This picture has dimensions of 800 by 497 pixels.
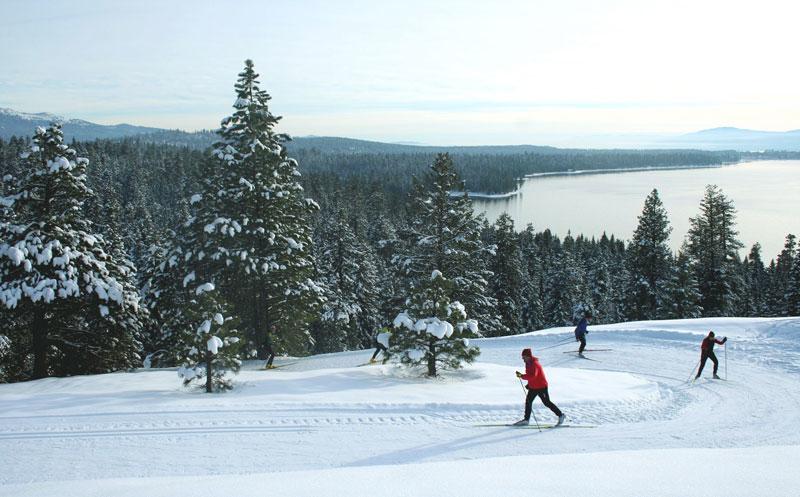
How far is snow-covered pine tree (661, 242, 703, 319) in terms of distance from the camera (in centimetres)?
4056

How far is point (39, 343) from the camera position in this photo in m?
17.9

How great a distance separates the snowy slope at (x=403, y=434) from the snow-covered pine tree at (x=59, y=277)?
3320 mm

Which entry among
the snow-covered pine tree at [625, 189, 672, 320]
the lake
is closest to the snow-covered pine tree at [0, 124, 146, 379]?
the snow-covered pine tree at [625, 189, 672, 320]

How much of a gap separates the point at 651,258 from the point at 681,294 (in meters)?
3.42

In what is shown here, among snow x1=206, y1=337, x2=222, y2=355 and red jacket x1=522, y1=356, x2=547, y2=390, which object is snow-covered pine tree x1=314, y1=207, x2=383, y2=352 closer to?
snow x1=206, y1=337, x2=222, y2=355

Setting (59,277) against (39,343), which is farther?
(39,343)

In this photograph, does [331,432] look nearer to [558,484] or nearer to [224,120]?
[558,484]

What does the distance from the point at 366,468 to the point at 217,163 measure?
60.6 feet

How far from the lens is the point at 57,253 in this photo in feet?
56.1

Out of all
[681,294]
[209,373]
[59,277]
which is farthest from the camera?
[681,294]

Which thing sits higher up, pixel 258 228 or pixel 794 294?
pixel 258 228

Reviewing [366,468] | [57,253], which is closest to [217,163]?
[57,253]

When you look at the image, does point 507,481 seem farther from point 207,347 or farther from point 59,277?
point 59,277

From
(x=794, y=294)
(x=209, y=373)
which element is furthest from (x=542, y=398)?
(x=794, y=294)
